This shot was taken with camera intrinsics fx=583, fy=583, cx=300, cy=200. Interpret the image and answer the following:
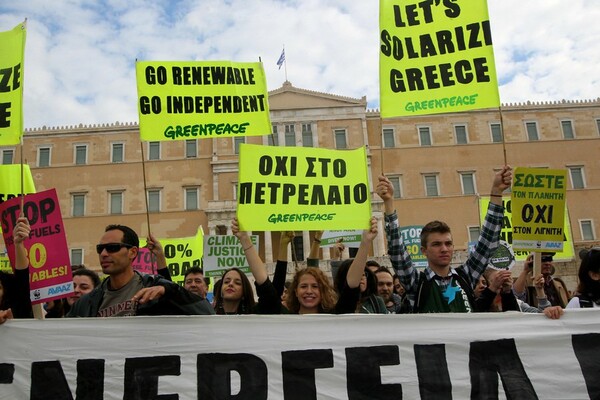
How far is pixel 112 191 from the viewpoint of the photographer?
38.3 meters

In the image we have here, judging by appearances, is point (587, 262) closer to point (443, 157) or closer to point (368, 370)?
point (368, 370)

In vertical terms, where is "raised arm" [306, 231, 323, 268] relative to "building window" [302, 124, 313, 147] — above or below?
below

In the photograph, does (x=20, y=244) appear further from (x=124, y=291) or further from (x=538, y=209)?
(x=538, y=209)

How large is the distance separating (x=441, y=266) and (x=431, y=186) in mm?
34783

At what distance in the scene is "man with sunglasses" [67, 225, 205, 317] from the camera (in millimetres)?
3551

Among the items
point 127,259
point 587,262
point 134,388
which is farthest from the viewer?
point 587,262

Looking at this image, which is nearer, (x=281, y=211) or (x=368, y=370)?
(x=368, y=370)

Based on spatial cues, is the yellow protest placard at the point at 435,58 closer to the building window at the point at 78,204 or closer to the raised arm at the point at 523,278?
the raised arm at the point at 523,278

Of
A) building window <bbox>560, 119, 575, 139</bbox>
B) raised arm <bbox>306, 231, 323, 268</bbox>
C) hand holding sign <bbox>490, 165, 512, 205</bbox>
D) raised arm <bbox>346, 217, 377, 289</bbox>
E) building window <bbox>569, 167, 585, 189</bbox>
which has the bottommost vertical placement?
raised arm <bbox>346, 217, 377, 289</bbox>

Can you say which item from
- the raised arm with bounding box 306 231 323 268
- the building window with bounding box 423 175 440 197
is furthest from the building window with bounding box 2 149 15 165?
the raised arm with bounding box 306 231 323 268

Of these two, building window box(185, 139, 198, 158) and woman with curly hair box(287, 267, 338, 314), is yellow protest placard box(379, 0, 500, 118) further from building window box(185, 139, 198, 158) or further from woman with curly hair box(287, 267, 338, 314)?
building window box(185, 139, 198, 158)

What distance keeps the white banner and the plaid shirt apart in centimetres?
45

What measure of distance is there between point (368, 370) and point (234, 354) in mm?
822

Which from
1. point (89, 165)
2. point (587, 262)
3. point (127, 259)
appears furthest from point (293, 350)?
point (89, 165)
